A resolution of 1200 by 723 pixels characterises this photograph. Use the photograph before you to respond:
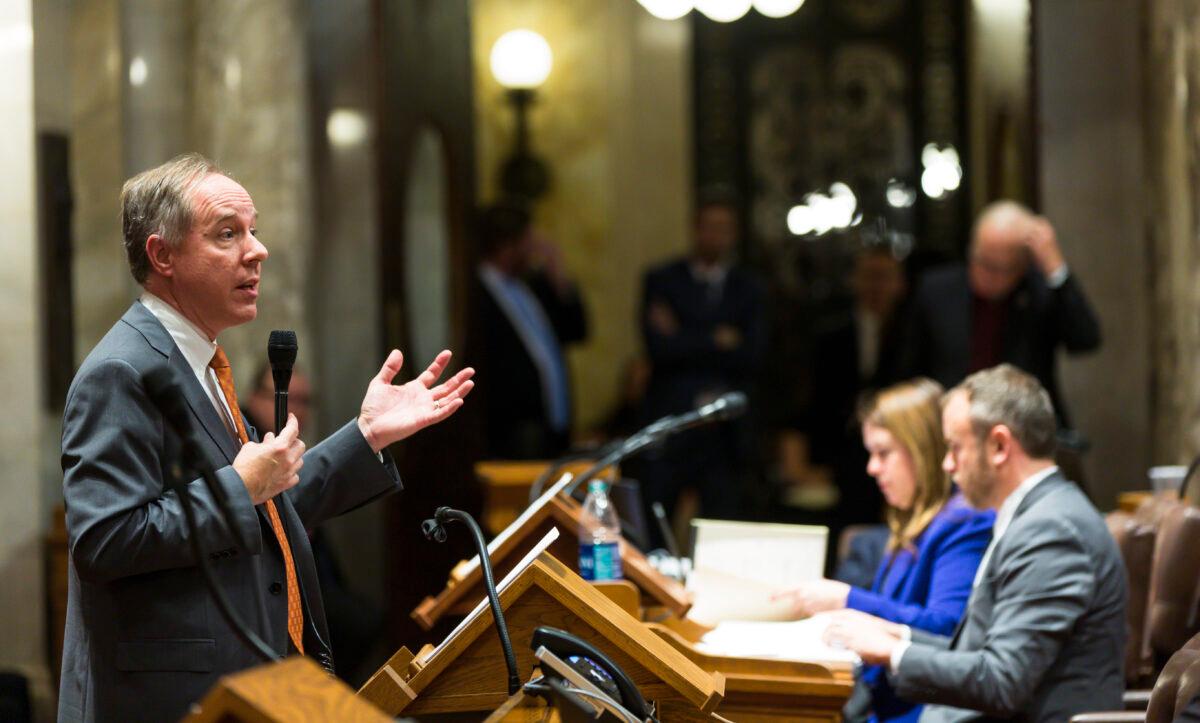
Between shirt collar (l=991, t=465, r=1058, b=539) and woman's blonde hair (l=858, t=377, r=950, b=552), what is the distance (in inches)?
17.8

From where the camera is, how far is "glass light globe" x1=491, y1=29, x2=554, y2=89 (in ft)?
33.5

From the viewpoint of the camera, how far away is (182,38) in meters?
6.48

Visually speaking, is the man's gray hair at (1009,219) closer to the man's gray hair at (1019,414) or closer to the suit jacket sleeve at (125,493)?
the man's gray hair at (1019,414)

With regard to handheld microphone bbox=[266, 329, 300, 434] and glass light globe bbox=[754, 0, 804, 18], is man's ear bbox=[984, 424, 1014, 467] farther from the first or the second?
glass light globe bbox=[754, 0, 804, 18]

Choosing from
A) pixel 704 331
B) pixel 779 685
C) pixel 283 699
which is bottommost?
pixel 779 685

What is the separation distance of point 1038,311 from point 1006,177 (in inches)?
58.0

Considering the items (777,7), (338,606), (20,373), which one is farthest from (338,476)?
(777,7)

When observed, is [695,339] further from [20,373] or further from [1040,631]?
[1040,631]

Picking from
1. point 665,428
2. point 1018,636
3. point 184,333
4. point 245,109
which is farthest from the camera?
point 245,109

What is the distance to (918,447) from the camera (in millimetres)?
4094

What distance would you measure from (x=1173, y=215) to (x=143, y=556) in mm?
4637

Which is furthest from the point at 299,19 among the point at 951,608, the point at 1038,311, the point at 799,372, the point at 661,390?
the point at 799,372

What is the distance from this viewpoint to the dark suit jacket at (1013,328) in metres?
6.13

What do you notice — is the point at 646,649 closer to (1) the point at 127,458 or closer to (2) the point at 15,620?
(1) the point at 127,458
